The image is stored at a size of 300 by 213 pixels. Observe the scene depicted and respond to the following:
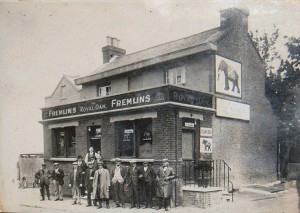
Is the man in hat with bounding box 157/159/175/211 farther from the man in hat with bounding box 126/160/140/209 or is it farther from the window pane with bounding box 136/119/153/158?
the window pane with bounding box 136/119/153/158

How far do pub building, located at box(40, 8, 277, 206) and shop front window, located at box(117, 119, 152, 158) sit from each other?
0.03 m

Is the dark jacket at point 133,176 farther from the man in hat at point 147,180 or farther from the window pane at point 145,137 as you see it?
the window pane at point 145,137

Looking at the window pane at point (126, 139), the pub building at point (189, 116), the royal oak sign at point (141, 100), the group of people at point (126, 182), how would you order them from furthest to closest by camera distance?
the window pane at point (126, 139) → the pub building at point (189, 116) → the royal oak sign at point (141, 100) → the group of people at point (126, 182)

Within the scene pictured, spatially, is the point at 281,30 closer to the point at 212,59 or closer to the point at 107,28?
the point at 212,59

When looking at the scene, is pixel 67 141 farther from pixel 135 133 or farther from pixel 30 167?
pixel 30 167

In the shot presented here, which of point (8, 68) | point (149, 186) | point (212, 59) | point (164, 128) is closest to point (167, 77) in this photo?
point (212, 59)

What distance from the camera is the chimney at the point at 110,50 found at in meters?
20.5

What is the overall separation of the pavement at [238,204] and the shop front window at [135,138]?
5.53ft

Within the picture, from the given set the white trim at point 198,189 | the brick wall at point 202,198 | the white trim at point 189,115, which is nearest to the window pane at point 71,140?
the white trim at point 189,115

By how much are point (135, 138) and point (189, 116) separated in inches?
77.7

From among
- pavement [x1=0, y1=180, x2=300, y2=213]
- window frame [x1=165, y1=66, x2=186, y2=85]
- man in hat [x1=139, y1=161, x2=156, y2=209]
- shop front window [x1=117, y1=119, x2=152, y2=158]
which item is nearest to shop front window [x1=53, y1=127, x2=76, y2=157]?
pavement [x1=0, y1=180, x2=300, y2=213]

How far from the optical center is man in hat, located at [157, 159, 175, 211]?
9.79m

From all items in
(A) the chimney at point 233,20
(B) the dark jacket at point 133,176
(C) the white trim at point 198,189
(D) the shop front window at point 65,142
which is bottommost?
(C) the white trim at point 198,189

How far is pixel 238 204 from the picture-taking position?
1021 centimetres
